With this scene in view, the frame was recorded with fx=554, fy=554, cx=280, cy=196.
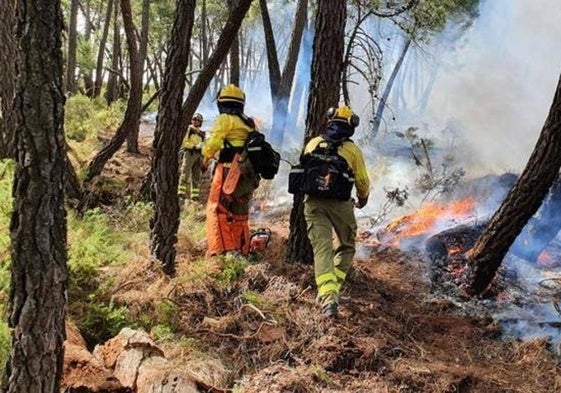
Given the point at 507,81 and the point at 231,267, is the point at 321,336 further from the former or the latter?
the point at 507,81

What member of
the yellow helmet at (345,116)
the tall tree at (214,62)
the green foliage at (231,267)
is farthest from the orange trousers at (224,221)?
the tall tree at (214,62)

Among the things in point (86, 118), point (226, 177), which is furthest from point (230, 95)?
point (86, 118)

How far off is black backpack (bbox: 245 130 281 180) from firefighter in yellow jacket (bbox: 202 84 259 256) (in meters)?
0.09

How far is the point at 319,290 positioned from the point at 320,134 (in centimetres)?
178

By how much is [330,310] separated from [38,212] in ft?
9.76

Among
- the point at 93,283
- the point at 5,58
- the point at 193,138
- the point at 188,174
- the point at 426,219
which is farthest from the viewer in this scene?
the point at 193,138

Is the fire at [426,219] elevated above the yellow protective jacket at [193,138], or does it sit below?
below

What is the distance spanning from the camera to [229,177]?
20.1 ft

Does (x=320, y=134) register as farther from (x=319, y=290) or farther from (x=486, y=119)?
(x=486, y=119)

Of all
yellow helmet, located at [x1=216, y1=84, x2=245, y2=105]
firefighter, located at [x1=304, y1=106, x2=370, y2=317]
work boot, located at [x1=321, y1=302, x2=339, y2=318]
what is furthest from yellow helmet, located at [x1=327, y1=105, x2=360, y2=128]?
work boot, located at [x1=321, y1=302, x2=339, y2=318]

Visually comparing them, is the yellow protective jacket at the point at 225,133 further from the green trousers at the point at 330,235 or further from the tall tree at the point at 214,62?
the tall tree at the point at 214,62

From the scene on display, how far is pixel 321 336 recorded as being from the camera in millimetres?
4512

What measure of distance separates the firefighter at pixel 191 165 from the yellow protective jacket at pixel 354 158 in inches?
217

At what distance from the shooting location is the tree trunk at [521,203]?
5.66m
